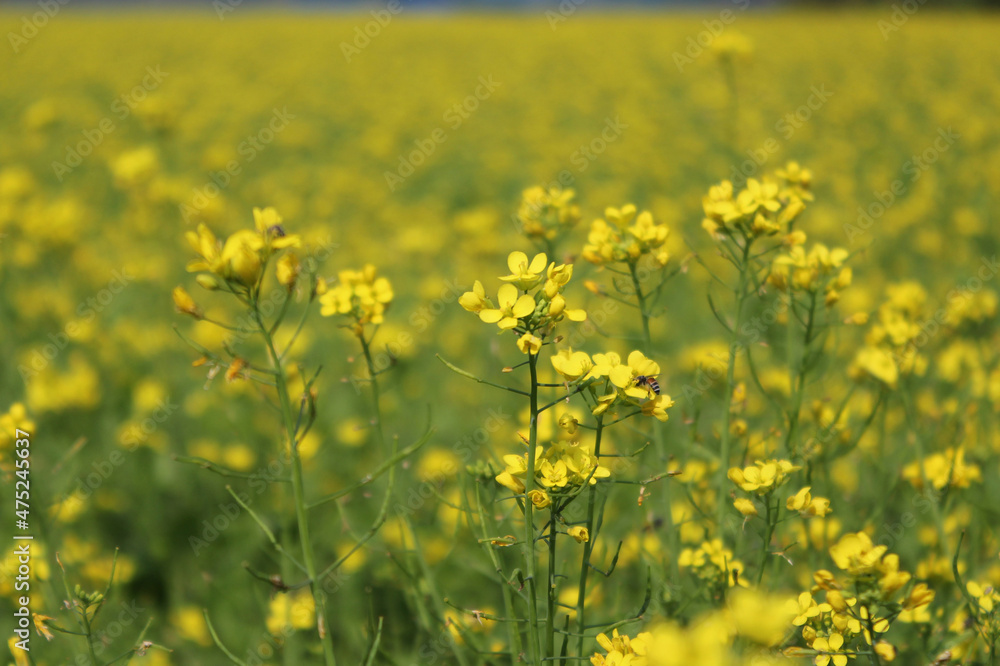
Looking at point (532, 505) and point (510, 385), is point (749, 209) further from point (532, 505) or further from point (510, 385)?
point (510, 385)

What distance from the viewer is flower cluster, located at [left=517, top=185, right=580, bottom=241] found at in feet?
6.07

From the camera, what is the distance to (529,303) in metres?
1.08

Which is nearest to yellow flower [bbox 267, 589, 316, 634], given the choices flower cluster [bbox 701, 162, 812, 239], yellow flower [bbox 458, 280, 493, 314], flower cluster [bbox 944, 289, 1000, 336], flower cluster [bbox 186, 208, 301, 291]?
flower cluster [bbox 186, 208, 301, 291]

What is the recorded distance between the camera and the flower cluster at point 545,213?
6.07 ft

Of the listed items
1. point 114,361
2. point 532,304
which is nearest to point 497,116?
point 114,361

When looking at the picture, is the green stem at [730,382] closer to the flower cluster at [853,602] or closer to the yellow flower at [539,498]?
the flower cluster at [853,602]

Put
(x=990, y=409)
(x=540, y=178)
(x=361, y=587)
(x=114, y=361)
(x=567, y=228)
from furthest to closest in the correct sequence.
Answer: (x=540, y=178) < (x=114, y=361) < (x=990, y=409) < (x=361, y=587) < (x=567, y=228)

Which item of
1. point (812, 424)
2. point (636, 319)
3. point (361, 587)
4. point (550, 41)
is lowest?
point (361, 587)

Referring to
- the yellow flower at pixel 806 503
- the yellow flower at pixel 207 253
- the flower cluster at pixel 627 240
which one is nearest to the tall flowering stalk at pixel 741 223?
the flower cluster at pixel 627 240

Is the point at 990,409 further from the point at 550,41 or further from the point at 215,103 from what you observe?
the point at 550,41

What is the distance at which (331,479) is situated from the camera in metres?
3.12

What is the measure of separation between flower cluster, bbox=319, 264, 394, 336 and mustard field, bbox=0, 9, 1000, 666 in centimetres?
1

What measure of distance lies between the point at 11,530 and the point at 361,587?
1470 mm

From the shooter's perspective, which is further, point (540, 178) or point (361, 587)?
point (540, 178)
